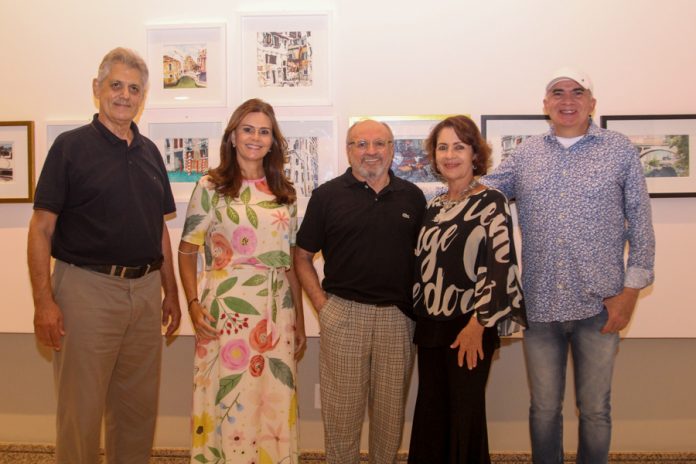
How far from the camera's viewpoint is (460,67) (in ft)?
8.63

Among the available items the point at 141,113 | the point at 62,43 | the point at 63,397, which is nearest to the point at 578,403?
the point at 63,397

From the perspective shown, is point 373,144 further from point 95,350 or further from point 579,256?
point 95,350

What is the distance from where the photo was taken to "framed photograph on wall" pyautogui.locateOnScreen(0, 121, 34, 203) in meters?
2.73

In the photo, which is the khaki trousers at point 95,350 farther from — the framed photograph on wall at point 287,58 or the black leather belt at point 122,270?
the framed photograph on wall at point 287,58

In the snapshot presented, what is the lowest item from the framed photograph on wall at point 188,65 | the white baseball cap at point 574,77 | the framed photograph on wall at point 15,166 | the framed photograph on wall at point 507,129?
the framed photograph on wall at point 15,166

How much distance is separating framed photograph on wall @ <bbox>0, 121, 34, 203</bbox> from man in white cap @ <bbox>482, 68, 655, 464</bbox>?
2.53m

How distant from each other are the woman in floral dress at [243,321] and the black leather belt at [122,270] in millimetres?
152

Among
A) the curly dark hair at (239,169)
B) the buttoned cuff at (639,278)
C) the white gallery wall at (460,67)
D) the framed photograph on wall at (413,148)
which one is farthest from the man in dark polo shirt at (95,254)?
the buttoned cuff at (639,278)

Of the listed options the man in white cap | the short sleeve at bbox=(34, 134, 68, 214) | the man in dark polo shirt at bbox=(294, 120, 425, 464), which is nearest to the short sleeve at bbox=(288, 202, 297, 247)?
the man in dark polo shirt at bbox=(294, 120, 425, 464)

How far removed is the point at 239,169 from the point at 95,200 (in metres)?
0.56

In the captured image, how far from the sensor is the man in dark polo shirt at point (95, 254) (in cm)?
188

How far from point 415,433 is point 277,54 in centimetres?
195

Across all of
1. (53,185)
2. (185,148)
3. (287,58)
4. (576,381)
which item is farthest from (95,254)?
(576,381)

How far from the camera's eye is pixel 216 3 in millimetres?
2660
